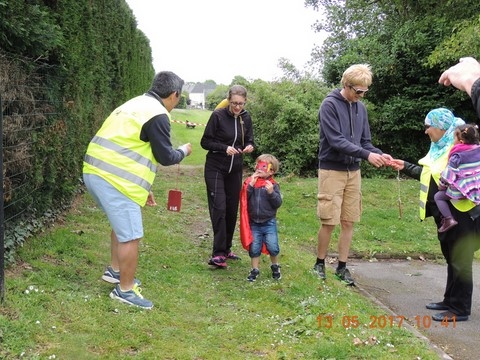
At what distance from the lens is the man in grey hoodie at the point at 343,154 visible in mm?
5211

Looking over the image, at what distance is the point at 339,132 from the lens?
17.3ft

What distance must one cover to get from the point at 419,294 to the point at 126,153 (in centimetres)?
363

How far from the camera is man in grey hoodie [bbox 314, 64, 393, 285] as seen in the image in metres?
5.21

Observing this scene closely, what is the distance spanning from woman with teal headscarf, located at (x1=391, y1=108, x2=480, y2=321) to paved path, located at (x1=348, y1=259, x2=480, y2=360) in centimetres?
16

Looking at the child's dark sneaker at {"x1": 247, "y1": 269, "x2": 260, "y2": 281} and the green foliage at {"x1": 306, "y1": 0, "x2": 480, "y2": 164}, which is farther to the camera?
the green foliage at {"x1": 306, "y1": 0, "x2": 480, "y2": 164}

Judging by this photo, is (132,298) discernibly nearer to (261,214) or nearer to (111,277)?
(111,277)

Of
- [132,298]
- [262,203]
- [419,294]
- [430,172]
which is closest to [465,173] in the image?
[430,172]

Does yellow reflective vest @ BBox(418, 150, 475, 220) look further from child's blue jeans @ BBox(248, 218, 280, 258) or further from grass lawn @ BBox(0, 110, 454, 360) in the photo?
child's blue jeans @ BBox(248, 218, 280, 258)

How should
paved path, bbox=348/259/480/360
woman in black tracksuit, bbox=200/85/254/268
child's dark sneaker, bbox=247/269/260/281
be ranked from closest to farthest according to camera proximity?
1. paved path, bbox=348/259/480/360
2. child's dark sneaker, bbox=247/269/260/281
3. woman in black tracksuit, bbox=200/85/254/268

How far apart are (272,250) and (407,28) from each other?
39.2 ft

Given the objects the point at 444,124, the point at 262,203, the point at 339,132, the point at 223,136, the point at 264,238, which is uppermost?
the point at 444,124

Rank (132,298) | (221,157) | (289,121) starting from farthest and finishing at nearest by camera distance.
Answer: (289,121) < (221,157) < (132,298)

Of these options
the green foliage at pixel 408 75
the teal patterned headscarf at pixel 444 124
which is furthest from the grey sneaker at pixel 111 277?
the green foliage at pixel 408 75

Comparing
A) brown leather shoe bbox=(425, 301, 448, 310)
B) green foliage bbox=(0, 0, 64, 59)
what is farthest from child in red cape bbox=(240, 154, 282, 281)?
green foliage bbox=(0, 0, 64, 59)
